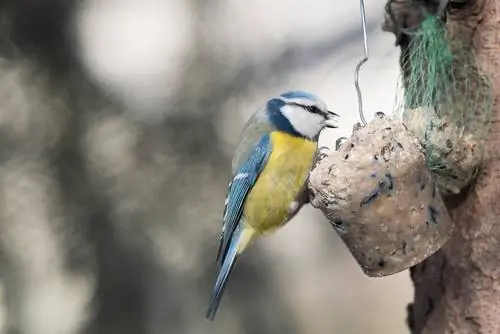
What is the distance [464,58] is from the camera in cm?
78

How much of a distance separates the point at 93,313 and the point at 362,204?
86 cm

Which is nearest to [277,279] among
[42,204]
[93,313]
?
[93,313]

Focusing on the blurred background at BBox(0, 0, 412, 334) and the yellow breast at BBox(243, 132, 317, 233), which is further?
the blurred background at BBox(0, 0, 412, 334)

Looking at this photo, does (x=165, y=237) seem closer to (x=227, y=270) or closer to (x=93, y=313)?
(x=93, y=313)

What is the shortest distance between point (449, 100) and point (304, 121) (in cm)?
17

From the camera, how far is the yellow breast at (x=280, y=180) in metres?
0.80

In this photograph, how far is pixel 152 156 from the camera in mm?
1316

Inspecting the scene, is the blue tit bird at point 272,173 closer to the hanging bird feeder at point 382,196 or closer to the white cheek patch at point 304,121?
the white cheek patch at point 304,121

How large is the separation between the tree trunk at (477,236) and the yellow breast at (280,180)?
0.18 meters

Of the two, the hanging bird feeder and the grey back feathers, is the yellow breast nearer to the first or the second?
the grey back feathers

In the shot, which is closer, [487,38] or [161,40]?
[487,38]

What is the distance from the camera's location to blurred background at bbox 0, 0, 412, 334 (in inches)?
50.8

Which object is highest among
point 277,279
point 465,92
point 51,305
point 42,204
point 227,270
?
point 465,92

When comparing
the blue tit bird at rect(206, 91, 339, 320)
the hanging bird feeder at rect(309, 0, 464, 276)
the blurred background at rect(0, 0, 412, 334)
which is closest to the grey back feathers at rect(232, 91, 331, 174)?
the blue tit bird at rect(206, 91, 339, 320)
